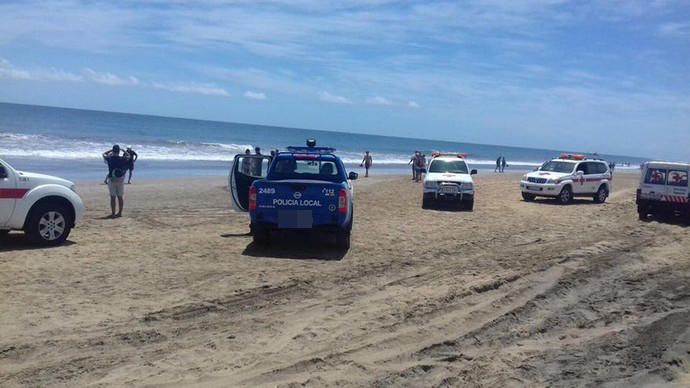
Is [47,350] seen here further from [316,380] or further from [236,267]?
[236,267]

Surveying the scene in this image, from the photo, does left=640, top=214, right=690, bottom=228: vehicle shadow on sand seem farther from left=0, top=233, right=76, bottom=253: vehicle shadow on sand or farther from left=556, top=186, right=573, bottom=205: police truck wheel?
left=0, top=233, right=76, bottom=253: vehicle shadow on sand

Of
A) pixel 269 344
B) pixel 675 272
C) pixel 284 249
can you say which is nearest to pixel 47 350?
pixel 269 344

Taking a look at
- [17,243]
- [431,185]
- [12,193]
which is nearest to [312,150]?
[12,193]

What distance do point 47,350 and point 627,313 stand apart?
20.5ft

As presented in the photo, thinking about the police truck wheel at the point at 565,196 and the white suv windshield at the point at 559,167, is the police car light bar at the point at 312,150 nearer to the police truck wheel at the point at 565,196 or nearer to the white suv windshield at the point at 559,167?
the police truck wheel at the point at 565,196

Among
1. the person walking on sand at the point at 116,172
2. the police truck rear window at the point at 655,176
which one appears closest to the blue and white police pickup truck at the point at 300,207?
the person walking on sand at the point at 116,172

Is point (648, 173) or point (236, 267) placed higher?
point (648, 173)

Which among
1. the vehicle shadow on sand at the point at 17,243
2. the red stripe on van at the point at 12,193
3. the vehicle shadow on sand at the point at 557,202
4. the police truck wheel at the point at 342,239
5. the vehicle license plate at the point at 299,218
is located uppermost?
the red stripe on van at the point at 12,193

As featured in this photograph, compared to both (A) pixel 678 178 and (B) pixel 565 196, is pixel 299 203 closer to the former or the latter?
(A) pixel 678 178

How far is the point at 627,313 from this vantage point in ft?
25.2

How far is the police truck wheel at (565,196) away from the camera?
75.9 ft

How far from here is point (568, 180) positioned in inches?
920

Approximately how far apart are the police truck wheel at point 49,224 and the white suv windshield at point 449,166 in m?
12.9

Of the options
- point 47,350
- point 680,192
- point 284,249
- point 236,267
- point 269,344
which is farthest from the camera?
point 680,192
